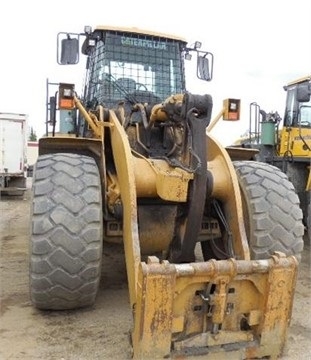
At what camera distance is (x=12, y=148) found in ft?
48.3

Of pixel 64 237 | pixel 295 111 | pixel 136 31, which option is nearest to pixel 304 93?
pixel 295 111

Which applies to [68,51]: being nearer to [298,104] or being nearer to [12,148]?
[298,104]

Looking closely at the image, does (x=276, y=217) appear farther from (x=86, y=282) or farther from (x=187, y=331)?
(x=86, y=282)

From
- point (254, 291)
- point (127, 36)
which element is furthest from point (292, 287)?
point (127, 36)

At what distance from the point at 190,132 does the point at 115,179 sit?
3.15ft

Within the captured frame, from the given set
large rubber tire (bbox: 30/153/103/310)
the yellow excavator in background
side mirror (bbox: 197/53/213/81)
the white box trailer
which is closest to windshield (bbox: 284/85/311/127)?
the yellow excavator in background

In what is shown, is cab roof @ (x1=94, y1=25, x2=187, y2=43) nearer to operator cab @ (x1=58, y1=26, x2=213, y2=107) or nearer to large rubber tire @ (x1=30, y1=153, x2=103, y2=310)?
operator cab @ (x1=58, y1=26, x2=213, y2=107)

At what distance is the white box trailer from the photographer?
574 inches

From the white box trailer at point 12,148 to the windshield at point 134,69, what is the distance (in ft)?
31.0

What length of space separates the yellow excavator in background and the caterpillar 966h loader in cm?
319

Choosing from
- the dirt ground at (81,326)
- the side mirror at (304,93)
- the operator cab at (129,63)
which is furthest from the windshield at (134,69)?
the side mirror at (304,93)

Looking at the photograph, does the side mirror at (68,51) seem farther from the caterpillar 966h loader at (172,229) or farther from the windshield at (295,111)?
the windshield at (295,111)

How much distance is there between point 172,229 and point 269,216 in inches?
31.9

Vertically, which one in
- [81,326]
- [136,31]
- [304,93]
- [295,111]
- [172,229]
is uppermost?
[136,31]
